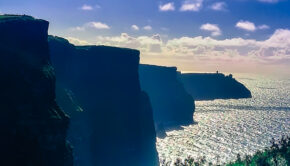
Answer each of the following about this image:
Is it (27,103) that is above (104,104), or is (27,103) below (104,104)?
above

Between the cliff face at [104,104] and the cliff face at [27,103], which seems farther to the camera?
the cliff face at [104,104]

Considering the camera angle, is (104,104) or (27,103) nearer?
(27,103)

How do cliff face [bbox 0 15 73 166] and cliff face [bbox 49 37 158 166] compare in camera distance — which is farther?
cliff face [bbox 49 37 158 166]

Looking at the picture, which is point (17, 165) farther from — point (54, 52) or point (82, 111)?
point (54, 52)

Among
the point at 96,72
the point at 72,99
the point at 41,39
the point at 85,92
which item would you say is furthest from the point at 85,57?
the point at 41,39
